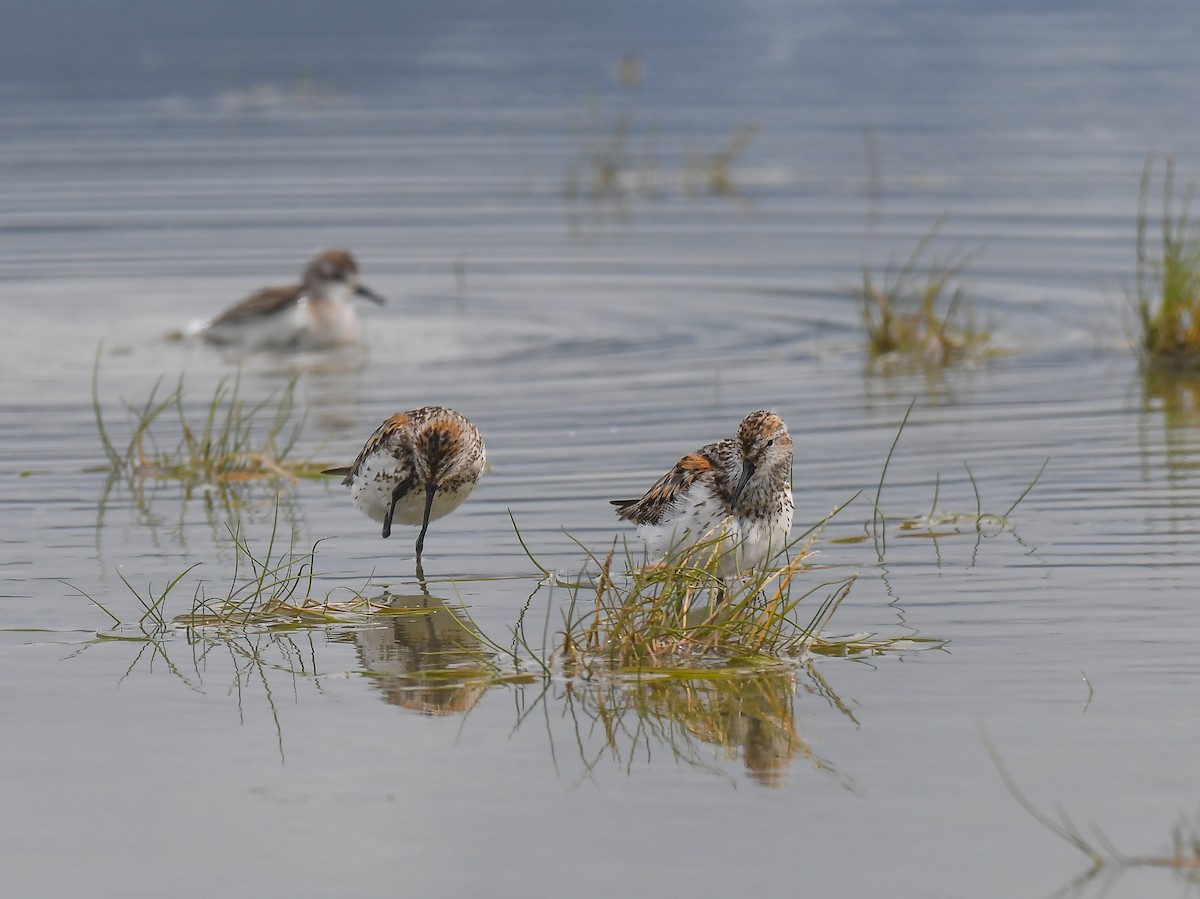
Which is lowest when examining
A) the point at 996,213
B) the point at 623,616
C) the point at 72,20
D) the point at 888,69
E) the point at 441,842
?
the point at 441,842

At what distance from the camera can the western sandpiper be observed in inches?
316

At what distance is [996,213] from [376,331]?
8129mm

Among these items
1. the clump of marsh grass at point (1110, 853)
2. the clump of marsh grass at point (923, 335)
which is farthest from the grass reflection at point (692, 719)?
the clump of marsh grass at point (923, 335)

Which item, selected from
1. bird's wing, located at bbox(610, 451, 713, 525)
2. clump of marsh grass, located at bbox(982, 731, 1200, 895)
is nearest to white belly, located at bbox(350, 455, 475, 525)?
bird's wing, located at bbox(610, 451, 713, 525)

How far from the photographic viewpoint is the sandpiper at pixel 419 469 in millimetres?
8914

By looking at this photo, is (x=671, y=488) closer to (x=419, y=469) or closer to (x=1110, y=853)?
(x=419, y=469)

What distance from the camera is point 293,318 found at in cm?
1677

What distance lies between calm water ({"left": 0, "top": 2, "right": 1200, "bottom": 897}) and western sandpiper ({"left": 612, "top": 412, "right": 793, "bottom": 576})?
0.52 m

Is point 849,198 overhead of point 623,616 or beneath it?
overhead

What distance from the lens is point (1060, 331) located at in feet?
51.3

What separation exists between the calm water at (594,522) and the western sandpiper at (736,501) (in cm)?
52

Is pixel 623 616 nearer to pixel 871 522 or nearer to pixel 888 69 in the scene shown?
→ pixel 871 522

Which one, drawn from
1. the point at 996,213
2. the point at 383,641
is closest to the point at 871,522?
the point at 383,641

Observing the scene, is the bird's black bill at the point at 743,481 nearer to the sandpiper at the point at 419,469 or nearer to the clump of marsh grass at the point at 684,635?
the clump of marsh grass at the point at 684,635
